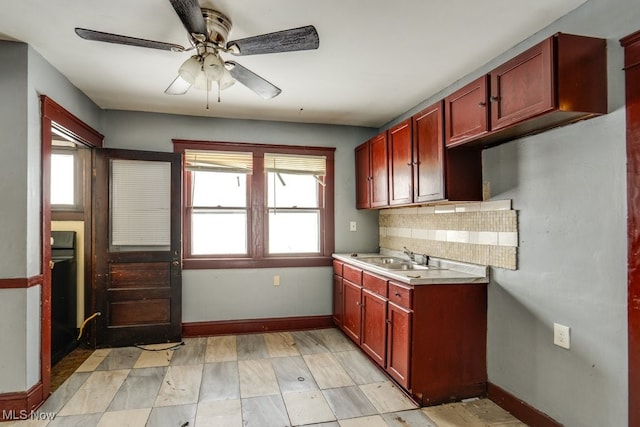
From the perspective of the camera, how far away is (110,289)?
3.54 metres

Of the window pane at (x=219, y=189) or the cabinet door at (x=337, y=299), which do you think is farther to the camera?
the window pane at (x=219, y=189)

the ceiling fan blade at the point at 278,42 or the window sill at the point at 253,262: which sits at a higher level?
the ceiling fan blade at the point at 278,42

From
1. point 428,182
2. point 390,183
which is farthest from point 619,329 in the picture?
point 390,183

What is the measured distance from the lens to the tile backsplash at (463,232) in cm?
243

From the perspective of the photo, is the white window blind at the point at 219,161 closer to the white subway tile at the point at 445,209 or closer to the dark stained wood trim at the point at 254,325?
the dark stained wood trim at the point at 254,325

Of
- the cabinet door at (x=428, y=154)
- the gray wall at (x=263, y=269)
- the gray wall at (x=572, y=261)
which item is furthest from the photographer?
the gray wall at (x=263, y=269)

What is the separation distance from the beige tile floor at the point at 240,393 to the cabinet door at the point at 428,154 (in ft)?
5.03

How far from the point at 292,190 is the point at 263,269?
1006 mm

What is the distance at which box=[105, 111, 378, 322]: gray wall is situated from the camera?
3840mm

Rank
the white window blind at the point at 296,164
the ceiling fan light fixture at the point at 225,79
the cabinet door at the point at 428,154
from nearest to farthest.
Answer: the ceiling fan light fixture at the point at 225,79 → the cabinet door at the point at 428,154 → the white window blind at the point at 296,164

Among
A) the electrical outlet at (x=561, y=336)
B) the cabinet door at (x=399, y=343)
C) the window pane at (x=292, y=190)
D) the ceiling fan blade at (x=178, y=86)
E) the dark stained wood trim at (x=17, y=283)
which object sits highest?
the ceiling fan blade at (x=178, y=86)

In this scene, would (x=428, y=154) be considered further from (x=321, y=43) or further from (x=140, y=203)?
(x=140, y=203)

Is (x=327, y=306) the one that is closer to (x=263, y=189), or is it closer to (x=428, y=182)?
(x=263, y=189)

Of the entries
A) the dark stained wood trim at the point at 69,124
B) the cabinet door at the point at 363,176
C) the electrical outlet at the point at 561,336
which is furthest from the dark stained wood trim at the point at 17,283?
the electrical outlet at the point at 561,336
